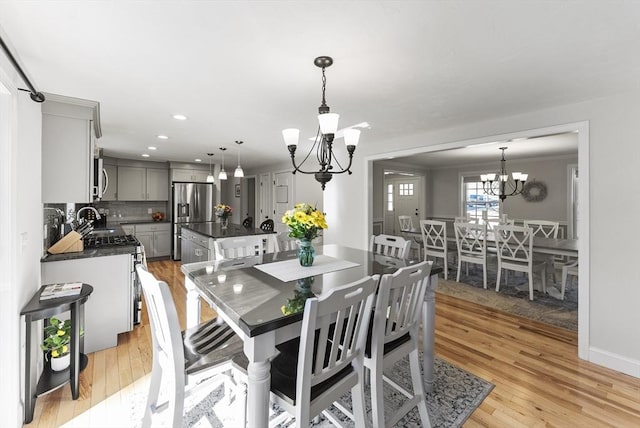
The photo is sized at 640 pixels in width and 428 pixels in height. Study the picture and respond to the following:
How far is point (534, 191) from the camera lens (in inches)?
245

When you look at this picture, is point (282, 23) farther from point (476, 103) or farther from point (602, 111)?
point (602, 111)

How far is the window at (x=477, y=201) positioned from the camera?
6996 millimetres

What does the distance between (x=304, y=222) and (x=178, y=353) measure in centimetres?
100

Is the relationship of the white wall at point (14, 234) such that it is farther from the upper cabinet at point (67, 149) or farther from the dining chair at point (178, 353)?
the dining chair at point (178, 353)

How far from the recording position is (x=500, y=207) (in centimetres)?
677

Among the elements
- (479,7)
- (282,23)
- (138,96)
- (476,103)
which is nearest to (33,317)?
(138,96)

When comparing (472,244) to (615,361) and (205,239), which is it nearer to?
(615,361)

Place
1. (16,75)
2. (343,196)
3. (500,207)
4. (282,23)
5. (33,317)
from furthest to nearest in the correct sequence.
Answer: (500,207) < (343,196) < (33,317) < (16,75) < (282,23)

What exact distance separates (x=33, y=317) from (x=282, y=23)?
7.41 feet

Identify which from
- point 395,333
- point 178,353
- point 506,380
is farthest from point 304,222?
point 506,380

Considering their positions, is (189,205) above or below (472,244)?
above

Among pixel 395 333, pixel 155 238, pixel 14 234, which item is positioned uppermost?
pixel 14 234

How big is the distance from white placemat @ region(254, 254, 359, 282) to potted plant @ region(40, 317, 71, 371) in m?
1.45

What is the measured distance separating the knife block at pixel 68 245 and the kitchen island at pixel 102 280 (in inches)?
2.6
